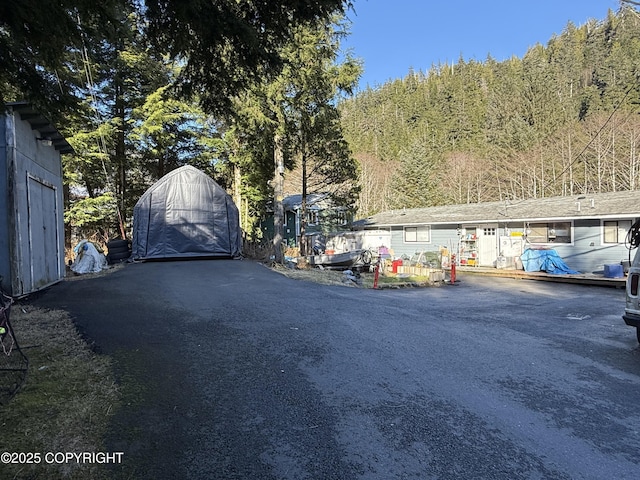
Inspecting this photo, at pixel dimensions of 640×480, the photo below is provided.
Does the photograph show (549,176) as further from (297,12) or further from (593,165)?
(297,12)

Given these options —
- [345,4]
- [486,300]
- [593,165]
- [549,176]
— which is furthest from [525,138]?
[345,4]

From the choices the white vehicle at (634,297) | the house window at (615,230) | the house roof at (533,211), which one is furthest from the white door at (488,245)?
the white vehicle at (634,297)

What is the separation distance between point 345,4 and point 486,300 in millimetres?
8790

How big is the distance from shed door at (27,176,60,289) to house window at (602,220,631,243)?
19.5 metres

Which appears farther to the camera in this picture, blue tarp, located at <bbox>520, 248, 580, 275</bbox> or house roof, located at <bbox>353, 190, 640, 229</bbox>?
blue tarp, located at <bbox>520, 248, 580, 275</bbox>

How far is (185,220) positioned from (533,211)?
16.2 metres

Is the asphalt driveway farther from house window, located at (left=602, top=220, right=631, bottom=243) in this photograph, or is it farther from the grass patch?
house window, located at (left=602, top=220, right=631, bottom=243)

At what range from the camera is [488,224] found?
20.9 m

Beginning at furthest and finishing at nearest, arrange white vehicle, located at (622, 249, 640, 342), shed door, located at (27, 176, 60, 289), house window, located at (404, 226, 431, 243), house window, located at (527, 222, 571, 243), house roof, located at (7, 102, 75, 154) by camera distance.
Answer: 1. house window, located at (404, 226, 431, 243)
2. house window, located at (527, 222, 571, 243)
3. shed door, located at (27, 176, 60, 289)
4. house roof, located at (7, 102, 75, 154)
5. white vehicle, located at (622, 249, 640, 342)

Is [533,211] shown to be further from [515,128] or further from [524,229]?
[515,128]

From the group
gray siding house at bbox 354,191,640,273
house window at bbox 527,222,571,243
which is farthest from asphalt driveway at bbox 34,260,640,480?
house window at bbox 527,222,571,243

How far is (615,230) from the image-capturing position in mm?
16156

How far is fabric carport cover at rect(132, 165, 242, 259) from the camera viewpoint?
15930 mm

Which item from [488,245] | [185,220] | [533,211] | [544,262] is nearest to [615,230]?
[544,262]
